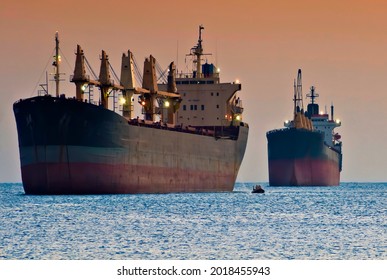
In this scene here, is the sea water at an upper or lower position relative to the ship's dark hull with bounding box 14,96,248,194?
lower

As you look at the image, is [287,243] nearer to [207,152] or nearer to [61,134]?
[61,134]

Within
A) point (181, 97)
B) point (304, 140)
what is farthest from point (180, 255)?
point (304, 140)

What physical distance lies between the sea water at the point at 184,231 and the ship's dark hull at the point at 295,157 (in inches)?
2800

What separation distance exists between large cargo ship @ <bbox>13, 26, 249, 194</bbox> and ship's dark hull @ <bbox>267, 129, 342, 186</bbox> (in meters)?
41.4

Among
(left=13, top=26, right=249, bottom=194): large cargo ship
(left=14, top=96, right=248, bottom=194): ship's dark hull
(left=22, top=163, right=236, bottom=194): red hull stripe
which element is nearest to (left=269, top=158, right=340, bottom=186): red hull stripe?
(left=13, top=26, right=249, bottom=194): large cargo ship

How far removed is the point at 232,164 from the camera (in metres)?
90.2

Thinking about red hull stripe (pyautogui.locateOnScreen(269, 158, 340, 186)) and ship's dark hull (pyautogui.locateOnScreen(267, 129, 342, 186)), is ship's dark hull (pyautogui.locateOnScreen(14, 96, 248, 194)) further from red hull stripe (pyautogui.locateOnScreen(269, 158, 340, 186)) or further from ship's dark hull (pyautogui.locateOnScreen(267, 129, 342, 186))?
red hull stripe (pyautogui.locateOnScreen(269, 158, 340, 186))

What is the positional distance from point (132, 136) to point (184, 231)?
2841 cm

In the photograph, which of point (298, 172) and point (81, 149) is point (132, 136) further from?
point (298, 172)

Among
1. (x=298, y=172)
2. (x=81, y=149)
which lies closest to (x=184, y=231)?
(x=81, y=149)

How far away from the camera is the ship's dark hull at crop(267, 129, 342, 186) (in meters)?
135

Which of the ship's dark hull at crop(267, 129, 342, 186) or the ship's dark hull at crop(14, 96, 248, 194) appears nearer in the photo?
the ship's dark hull at crop(14, 96, 248, 194)

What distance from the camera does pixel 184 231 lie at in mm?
43531

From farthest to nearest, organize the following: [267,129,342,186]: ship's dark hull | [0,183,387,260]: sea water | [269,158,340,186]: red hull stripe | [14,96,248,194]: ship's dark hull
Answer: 1. [269,158,340,186]: red hull stripe
2. [267,129,342,186]: ship's dark hull
3. [14,96,248,194]: ship's dark hull
4. [0,183,387,260]: sea water
